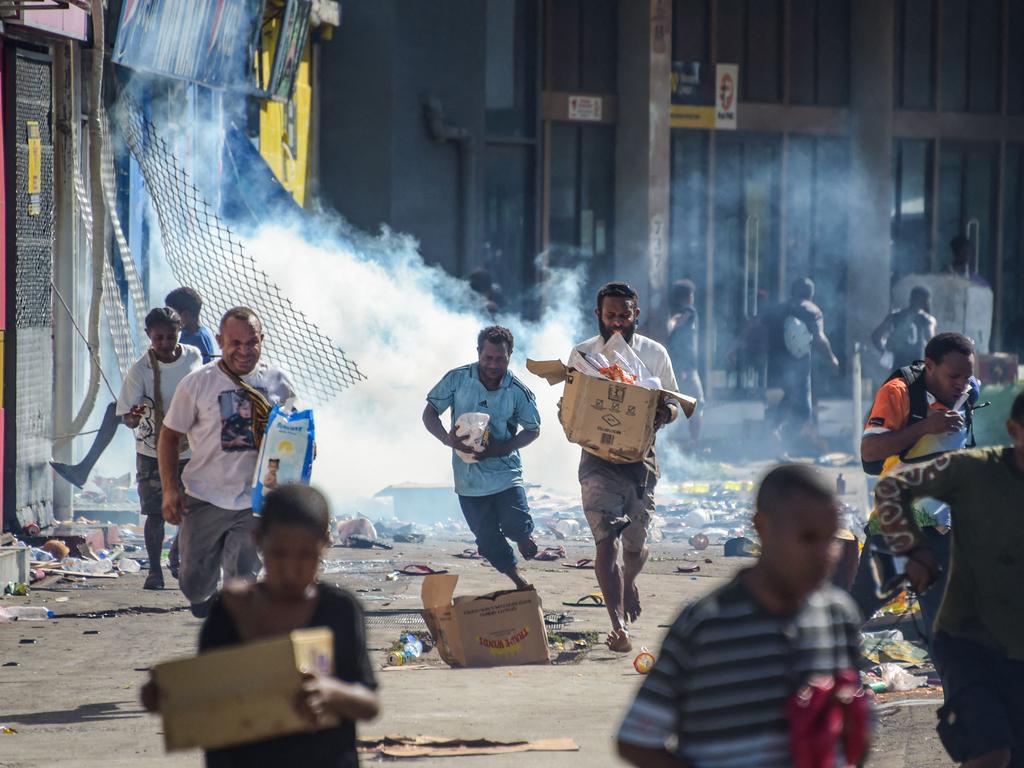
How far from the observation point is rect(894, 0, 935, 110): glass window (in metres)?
22.2

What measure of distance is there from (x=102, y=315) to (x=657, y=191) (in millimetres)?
8838

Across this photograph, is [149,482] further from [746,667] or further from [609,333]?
[746,667]

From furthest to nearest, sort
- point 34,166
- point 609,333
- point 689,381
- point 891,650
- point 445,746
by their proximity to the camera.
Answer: point 689,381
point 34,166
point 609,333
point 891,650
point 445,746

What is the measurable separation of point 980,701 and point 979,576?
339 mm

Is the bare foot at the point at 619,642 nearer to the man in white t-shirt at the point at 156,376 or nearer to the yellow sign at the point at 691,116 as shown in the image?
the man in white t-shirt at the point at 156,376

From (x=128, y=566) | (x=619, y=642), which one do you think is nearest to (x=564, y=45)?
(x=128, y=566)

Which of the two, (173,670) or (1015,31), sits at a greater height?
(1015,31)

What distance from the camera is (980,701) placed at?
479 centimetres

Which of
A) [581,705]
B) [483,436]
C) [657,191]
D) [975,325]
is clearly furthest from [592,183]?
[581,705]

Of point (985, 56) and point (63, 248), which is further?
point (985, 56)

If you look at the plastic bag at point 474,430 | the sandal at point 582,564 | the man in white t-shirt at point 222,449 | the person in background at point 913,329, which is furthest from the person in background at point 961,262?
the man in white t-shirt at point 222,449

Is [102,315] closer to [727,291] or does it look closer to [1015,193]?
[727,291]

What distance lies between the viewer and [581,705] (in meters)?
7.27

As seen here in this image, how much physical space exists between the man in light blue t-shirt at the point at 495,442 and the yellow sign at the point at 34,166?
368cm
